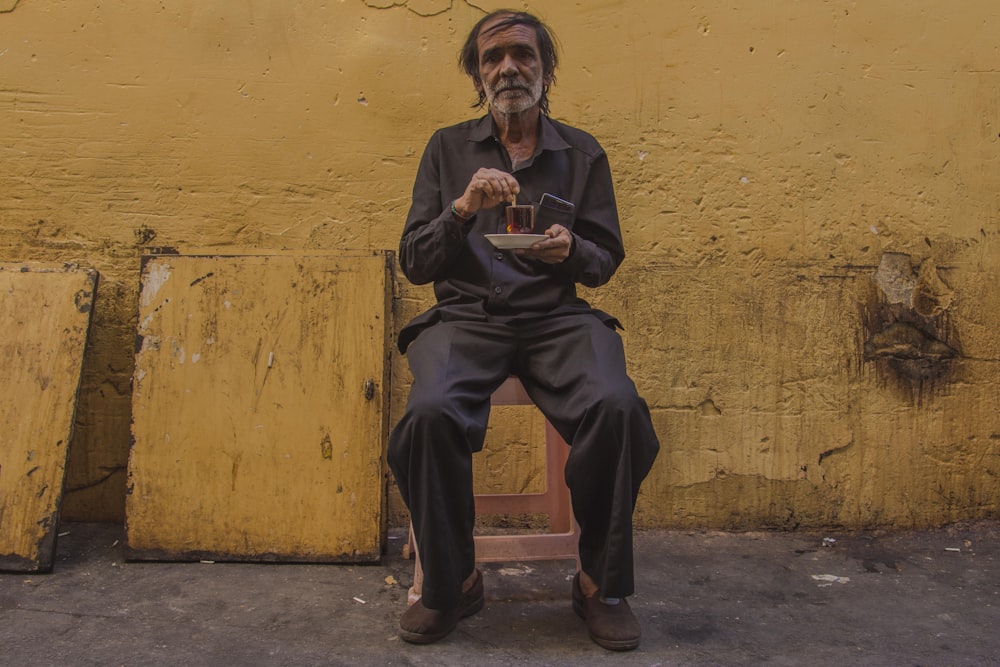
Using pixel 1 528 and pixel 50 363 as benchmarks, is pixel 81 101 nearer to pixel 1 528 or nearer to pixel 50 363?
pixel 50 363

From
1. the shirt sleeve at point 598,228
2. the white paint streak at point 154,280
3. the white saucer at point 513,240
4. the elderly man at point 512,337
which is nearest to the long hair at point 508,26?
the elderly man at point 512,337

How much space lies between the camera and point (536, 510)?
8.54 ft

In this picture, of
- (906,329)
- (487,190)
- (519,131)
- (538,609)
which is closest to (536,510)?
(538,609)

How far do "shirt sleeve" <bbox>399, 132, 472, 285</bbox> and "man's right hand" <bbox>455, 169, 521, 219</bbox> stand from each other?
8 cm

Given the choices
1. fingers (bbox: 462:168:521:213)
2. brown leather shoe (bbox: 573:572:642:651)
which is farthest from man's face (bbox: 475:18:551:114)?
brown leather shoe (bbox: 573:572:642:651)

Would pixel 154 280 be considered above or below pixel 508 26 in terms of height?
below

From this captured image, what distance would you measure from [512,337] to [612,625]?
0.76 m

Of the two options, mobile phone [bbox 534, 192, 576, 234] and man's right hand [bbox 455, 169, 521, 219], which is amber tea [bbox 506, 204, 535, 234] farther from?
mobile phone [bbox 534, 192, 576, 234]

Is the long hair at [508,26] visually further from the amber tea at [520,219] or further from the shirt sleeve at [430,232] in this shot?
the amber tea at [520,219]

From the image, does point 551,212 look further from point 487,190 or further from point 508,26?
point 508,26

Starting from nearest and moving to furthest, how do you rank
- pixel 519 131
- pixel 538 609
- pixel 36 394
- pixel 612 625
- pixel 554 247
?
pixel 612 625 → pixel 554 247 → pixel 538 609 → pixel 519 131 → pixel 36 394

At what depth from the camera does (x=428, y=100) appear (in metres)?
3.02

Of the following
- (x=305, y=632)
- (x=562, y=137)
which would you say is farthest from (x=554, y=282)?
(x=305, y=632)

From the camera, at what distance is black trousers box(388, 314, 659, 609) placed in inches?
80.2
